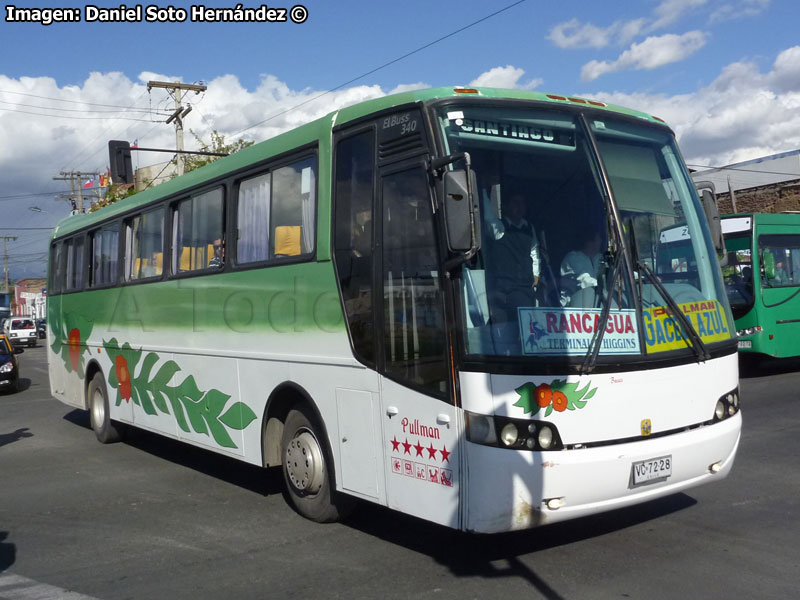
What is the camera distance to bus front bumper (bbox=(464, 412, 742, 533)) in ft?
16.5

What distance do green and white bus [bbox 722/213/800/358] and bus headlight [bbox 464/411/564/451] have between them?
39.8ft

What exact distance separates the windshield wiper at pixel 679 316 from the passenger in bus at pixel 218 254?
14.3 ft

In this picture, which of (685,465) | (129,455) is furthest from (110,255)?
(685,465)

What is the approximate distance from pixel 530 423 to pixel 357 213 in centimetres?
217

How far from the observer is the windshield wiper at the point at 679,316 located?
5633 mm

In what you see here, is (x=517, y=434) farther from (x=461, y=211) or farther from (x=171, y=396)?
(x=171, y=396)

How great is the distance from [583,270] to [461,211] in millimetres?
985

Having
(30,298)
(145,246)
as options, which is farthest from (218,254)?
(30,298)

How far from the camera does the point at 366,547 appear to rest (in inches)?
246

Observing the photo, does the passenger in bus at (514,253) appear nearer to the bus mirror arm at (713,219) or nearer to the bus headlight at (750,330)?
the bus mirror arm at (713,219)

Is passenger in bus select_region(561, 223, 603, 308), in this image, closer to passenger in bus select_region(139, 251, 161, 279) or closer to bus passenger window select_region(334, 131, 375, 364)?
bus passenger window select_region(334, 131, 375, 364)

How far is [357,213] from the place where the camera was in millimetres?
6277

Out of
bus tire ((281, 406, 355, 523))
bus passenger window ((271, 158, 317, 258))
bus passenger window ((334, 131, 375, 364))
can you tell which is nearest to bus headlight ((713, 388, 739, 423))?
bus passenger window ((334, 131, 375, 364))

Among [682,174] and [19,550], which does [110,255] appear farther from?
[682,174]
